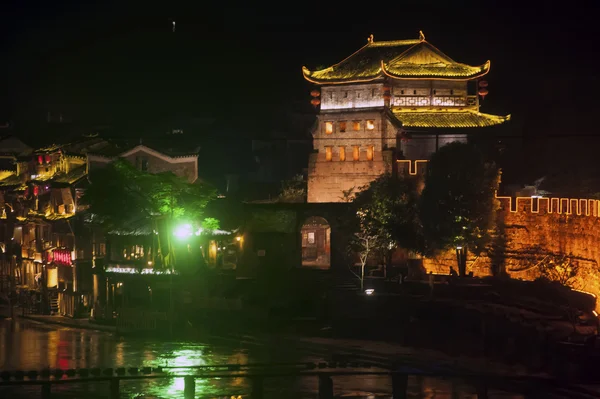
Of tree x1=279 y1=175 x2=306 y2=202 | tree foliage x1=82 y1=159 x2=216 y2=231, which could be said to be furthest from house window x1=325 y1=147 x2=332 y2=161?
tree foliage x1=82 y1=159 x2=216 y2=231

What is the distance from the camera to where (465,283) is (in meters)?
58.4

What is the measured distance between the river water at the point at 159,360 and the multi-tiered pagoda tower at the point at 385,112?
16.6 meters

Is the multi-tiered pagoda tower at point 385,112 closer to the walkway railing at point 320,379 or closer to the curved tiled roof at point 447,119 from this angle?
the curved tiled roof at point 447,119

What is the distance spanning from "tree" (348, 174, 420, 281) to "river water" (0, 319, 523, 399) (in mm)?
9050

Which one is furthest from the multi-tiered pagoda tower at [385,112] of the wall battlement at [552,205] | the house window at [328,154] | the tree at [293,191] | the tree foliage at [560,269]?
the tree foliage at [560,269]

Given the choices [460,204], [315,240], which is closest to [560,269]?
[460,204]

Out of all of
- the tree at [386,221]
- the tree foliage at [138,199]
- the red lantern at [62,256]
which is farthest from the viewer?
the red lantern at [62,256]

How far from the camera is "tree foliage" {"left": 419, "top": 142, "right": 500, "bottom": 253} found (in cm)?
6028

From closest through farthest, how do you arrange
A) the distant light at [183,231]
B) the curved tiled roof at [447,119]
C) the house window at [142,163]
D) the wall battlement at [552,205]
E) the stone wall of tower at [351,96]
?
the wall battlement at [552,205]
the distant light at [183,231]
the curved tiled roof at [447,119]
the stone wall of tower at [351,96]
the house window at [142,163]

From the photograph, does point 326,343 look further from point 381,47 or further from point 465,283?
point 381,47

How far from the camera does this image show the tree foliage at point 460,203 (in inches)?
2373

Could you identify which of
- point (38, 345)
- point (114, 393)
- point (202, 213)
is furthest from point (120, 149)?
point (114, 393)

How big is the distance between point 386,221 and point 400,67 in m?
13.1

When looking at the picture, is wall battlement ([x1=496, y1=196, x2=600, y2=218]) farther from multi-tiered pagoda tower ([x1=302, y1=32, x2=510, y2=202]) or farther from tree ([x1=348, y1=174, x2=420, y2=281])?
multi-tiered pagoda tower ([x1=302, y1=32, x2=510, y2=202])
